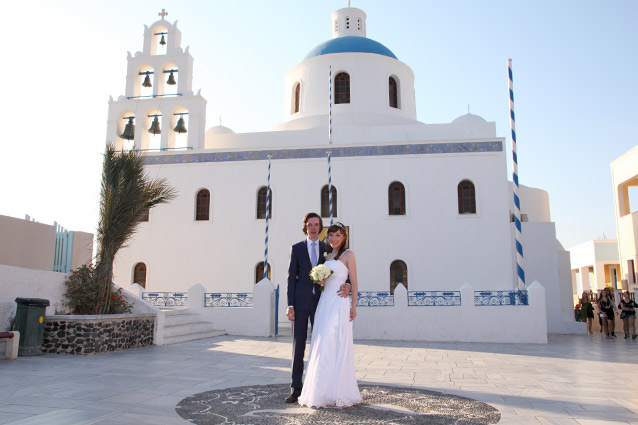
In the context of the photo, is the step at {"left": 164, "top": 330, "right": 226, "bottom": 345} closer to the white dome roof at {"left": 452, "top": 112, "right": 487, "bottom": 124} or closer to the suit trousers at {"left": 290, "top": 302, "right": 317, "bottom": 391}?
the suit trousers at {"left": 290, "top": 302, "right": 317, "bottom": 391}

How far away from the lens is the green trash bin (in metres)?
7.92

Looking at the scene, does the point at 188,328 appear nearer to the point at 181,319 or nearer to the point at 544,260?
the point at 181,319

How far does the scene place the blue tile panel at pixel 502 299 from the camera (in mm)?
12633

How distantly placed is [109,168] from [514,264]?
12.2m

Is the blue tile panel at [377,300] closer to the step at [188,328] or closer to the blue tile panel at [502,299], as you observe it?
the blue tile panel at [502,299]

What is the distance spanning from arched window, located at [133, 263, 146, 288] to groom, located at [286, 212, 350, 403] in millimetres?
13742

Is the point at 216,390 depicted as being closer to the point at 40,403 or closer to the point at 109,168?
the point at 40,403

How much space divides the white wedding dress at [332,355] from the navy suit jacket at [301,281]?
188mm

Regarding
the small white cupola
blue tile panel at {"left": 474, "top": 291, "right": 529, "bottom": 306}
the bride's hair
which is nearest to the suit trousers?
the bride's hair

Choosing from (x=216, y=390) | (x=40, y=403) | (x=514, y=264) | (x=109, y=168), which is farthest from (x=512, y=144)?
(x=40, y=403)

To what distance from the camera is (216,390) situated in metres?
5.32

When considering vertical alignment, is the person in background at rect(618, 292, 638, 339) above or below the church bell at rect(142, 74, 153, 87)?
below

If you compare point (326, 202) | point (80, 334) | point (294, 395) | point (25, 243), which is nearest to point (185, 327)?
point (80, 334)

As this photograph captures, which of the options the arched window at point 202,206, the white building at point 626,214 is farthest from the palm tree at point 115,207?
the white building at point 626,214
